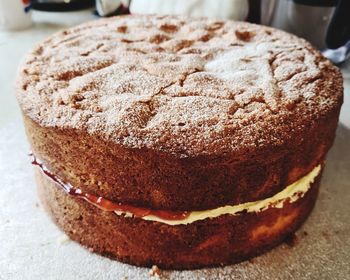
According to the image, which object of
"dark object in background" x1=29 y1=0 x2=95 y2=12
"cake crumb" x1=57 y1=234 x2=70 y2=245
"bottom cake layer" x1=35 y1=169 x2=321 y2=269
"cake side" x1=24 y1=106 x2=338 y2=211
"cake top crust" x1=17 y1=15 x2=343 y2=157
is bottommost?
"dark object in background" x1=29 y1=0 x2=95 y2=12

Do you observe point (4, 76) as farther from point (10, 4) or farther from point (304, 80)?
point (304, 80)

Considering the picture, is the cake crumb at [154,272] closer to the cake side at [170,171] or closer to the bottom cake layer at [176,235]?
the bottom cake layer at [176,235]

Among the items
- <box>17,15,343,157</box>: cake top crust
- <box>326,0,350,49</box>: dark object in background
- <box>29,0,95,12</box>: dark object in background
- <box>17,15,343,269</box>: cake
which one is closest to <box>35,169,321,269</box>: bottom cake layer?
<box>17,15,343,269</box>: cake

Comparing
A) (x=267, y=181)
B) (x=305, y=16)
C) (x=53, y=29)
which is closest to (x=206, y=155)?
(x=267, y=181)

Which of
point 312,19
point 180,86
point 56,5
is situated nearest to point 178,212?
point 180,86

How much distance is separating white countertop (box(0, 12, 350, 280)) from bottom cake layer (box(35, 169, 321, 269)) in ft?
0.10

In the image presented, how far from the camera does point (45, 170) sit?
1360 millimetres

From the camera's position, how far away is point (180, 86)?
1.35m

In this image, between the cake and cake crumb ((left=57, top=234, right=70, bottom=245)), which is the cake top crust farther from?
cake crumb ((left=57, top=234, right=70, bottom=245))

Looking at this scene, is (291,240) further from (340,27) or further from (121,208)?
(340,27)

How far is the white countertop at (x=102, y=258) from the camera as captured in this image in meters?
1.28

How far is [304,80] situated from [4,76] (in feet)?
5.08

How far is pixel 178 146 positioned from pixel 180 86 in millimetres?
284

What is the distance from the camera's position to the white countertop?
4.21 feet
